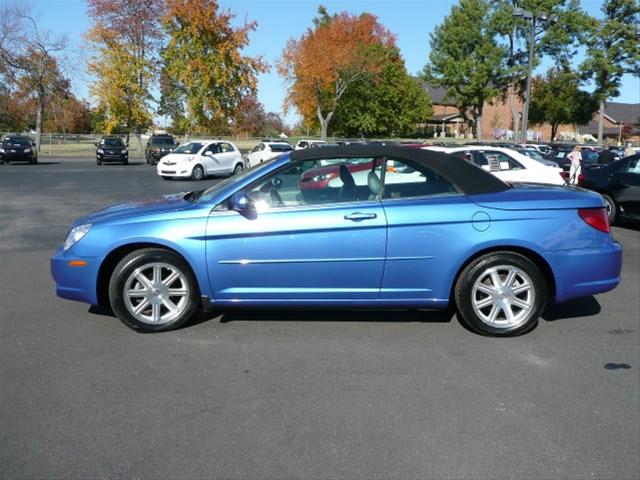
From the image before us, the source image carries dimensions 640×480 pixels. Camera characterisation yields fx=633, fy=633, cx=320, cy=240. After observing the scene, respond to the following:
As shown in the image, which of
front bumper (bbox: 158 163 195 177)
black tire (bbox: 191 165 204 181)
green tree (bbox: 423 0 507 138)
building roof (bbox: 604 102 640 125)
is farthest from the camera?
building roof (bbox: 604 102 640 125)

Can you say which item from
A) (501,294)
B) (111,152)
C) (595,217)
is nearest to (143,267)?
(501,294)

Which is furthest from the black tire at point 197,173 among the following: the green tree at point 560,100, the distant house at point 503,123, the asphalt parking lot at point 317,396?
the distant house at point 503,123

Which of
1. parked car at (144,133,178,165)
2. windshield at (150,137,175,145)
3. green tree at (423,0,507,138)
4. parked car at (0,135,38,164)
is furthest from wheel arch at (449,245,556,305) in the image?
green tree at (423,0,507,138)

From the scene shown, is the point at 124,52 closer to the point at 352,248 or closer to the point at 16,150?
the point at 16,150

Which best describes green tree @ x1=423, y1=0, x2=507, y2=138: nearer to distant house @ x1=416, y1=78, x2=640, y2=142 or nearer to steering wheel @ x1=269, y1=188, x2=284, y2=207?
distant house @ x1=416, y1=78, x2=640, y2=142

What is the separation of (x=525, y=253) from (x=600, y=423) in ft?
5.71

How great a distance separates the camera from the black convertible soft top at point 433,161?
16.8 ft

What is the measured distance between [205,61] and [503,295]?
42.6 m

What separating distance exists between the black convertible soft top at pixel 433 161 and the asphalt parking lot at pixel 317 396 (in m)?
1.21

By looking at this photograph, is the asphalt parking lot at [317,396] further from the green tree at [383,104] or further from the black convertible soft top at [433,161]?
the green tree at [383,104]

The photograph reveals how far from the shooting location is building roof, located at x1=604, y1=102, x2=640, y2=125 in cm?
9059

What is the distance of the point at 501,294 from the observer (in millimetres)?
5035

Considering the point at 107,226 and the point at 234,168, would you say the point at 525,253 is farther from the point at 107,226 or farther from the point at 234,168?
the point at 234,168

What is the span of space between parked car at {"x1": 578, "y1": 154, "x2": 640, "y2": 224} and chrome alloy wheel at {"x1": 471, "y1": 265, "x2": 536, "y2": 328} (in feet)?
23.3
